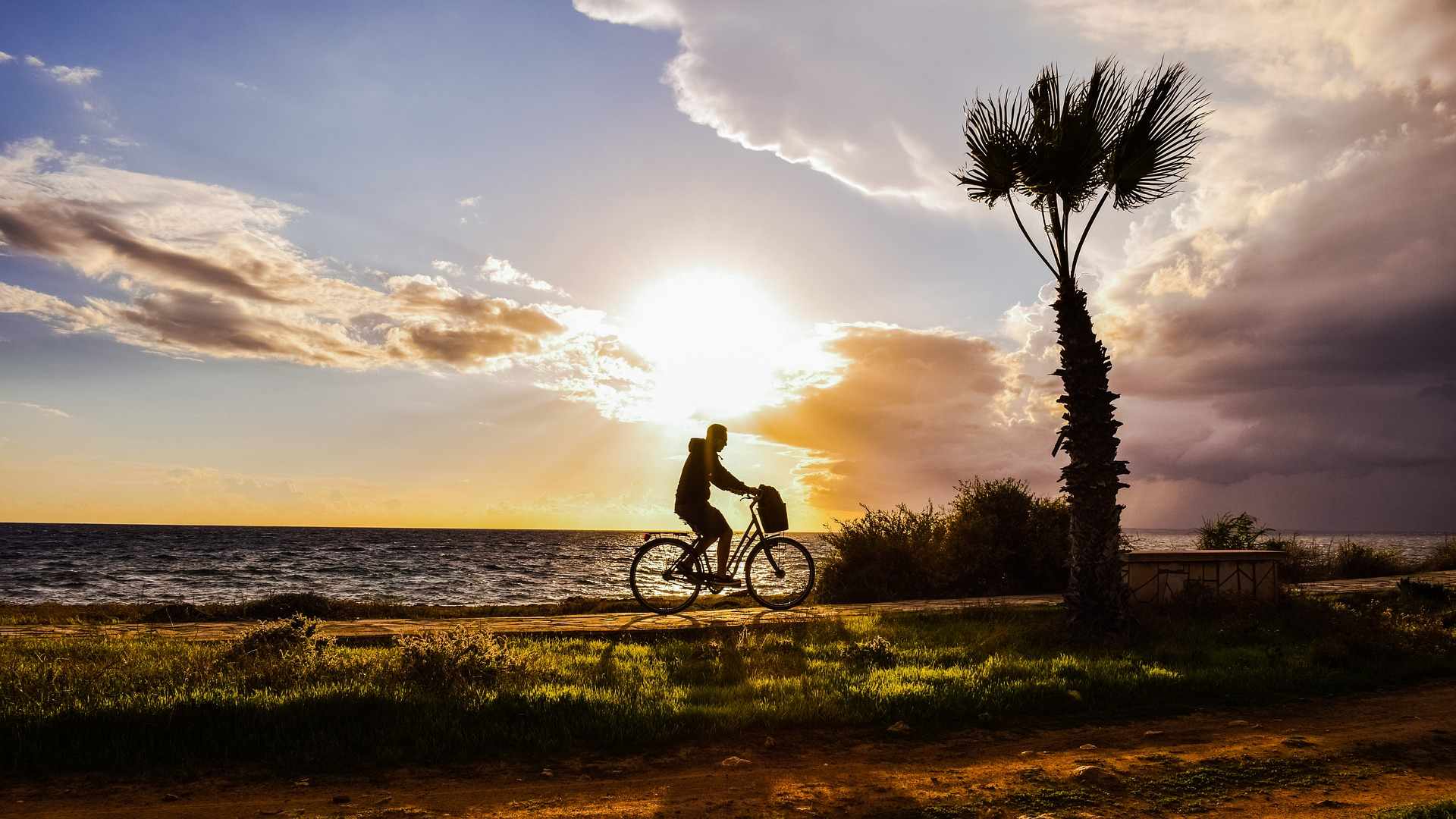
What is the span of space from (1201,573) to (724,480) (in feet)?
25.8

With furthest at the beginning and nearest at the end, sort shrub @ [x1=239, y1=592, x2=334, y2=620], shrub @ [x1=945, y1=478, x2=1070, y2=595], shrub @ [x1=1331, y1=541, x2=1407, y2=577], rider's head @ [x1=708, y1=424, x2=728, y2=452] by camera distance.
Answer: shrub @ [x1=1331, y1=541, x2=1407, y2=577], shrub @ [x1=945, y1=478, x2=1070, y2=595], shrub @ [x1=239, y1=592, x2=334, y2=620], rider's head @ [x1=708, y1=424, x2=728, y2=452]

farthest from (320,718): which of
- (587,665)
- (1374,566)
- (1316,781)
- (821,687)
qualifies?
(1374,566)

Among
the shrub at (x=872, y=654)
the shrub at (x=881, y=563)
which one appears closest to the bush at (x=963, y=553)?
the shrub at (x=881, y=563)

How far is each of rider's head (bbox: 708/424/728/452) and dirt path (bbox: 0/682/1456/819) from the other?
5955 millimetres

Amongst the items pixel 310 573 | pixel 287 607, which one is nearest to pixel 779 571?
pixel 287 607

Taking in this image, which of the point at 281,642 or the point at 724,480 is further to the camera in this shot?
the point at 724,480

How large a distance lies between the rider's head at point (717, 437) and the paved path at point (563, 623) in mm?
2528

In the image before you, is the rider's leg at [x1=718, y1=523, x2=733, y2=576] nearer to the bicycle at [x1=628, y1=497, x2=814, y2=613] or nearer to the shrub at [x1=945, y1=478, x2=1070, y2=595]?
the bicycle at [x1=628, y1=497, x2=814, y2=613]

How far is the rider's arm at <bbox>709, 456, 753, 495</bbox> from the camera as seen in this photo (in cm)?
1227

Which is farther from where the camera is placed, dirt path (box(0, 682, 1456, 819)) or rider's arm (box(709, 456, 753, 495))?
rider's arm (box(709, 456, 753, 495))

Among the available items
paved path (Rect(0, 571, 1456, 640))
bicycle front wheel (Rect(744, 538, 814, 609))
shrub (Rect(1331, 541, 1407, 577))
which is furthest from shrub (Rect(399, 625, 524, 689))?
shrub (Rect(1331, 541, 1407, 577))

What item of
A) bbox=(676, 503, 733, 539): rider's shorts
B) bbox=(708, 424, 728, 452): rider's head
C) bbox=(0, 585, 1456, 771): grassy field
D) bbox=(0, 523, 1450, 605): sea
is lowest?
bbox=(0, 523, 1450, 605): sea

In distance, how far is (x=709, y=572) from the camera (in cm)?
1265

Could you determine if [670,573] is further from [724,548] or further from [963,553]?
[963,553]
